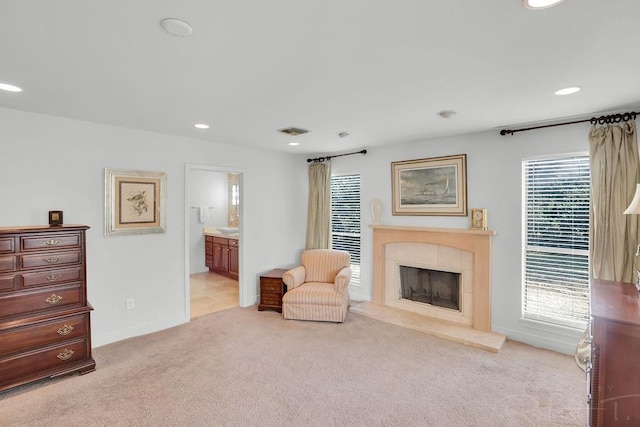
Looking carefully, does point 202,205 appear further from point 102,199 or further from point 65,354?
point 65,354

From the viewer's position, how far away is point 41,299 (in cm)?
269

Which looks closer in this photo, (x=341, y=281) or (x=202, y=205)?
(x=341, y=281)

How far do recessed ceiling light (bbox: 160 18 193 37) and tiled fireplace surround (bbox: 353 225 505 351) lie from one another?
3.48 metres

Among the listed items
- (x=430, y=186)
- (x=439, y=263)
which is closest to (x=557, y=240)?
(x=439, y=263)

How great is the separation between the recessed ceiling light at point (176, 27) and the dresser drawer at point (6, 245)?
229cm

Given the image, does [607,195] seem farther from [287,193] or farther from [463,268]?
[287,193]

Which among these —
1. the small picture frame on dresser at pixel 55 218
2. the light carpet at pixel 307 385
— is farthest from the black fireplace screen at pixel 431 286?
the small picture frame on dresser at pixel 55 218

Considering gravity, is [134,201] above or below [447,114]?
below

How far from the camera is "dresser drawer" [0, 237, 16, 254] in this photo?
250 cm

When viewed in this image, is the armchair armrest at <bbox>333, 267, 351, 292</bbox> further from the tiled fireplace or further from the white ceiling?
the white ceiling

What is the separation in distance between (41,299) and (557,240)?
5004 millimetres

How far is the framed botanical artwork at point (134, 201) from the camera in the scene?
3443 millimetres

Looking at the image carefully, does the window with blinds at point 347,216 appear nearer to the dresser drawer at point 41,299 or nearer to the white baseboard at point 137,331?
the white baseboard at point 137,331

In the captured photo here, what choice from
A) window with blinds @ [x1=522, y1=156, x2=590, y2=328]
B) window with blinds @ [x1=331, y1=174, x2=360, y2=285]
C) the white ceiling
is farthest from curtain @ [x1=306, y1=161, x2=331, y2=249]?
window with blinds @ [x1=522, y1=156, x2=590, y2=328]
